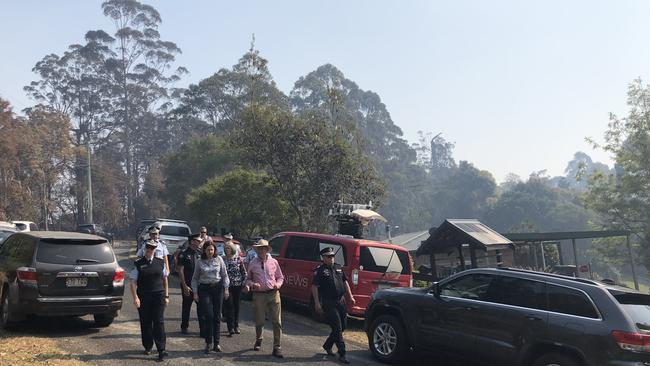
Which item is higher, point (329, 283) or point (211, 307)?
point (329, 283)

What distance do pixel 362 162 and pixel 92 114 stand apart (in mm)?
60968

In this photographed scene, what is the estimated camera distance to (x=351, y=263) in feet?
38.3

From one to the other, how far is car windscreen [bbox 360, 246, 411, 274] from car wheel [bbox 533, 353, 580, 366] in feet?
16.9

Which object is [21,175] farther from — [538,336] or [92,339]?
[538,336]

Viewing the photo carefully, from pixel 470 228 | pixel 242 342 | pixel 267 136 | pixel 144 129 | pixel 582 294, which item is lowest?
pixel 242 342

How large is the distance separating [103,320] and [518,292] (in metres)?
6.86

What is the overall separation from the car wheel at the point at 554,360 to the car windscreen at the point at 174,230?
1578cm

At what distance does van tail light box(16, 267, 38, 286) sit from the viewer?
8906 millimetres

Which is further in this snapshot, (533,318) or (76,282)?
(76,282)

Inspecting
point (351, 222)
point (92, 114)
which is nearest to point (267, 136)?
point (351, 222)

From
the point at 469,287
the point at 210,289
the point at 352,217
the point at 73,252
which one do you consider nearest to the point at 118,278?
the point at 73,252

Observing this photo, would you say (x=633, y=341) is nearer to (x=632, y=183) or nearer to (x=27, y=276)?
(x=27, y=276)

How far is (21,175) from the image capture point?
47781mm

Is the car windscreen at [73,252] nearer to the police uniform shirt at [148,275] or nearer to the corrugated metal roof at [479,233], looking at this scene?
the police uniform shirt at [148,275]
